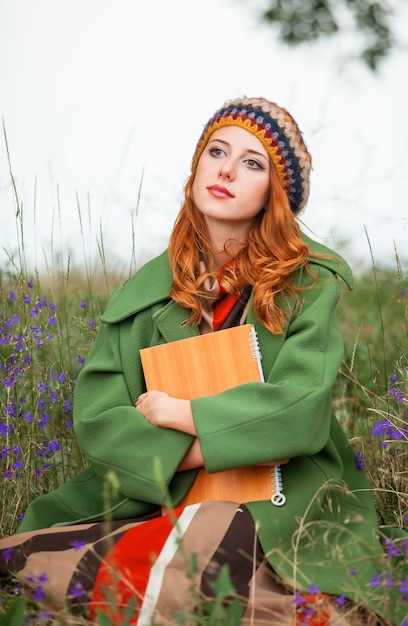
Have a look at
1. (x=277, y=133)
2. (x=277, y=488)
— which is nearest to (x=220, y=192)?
(x=277, y=133)

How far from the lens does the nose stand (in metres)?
2.98

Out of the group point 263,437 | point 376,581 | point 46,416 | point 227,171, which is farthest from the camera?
point 46,416

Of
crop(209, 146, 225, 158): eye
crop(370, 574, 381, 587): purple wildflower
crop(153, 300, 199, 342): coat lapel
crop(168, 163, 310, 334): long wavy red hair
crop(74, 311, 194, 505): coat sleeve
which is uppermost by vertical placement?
crop(209, 146, 225, 158): eye

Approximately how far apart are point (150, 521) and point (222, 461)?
308 mm

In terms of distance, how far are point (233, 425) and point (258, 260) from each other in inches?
25.2

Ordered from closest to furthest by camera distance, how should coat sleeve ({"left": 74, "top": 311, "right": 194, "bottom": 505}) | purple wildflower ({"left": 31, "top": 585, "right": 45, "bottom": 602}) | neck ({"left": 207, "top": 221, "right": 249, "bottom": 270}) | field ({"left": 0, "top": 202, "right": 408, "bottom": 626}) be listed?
1. purple wildflower ({"left": 31, "top": 585, "right": 45, "bottom": 602})
2. coat sleeve ({"left": 74, "top": 311, "right": 194, "bottom": 505})
3. neck ({"left": 207, "top": 221, "right": 249, "bottom": 270})
4. field ({"left": 0, "top": 202, "right": 408, "bottom": 626})

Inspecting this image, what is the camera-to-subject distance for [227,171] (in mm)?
2980

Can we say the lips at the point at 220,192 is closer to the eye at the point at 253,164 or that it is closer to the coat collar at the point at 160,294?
the eye at the point at 253,164

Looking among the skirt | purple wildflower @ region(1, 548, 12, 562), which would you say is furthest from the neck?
purple wildflower @ region(1, 548, 12, 562)

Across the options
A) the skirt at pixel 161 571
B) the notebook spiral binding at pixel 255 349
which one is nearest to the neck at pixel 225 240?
the notebook spiral binding at pixel 255 349

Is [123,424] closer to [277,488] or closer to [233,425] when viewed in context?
[233,425]

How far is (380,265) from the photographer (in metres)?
6.42

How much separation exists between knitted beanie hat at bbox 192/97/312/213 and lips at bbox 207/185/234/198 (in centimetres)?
20

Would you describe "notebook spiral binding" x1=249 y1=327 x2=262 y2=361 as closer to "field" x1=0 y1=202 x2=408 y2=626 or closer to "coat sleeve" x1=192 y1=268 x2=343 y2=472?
"coat sleeve" x1=192 y1=268 x2=343 y2=472
